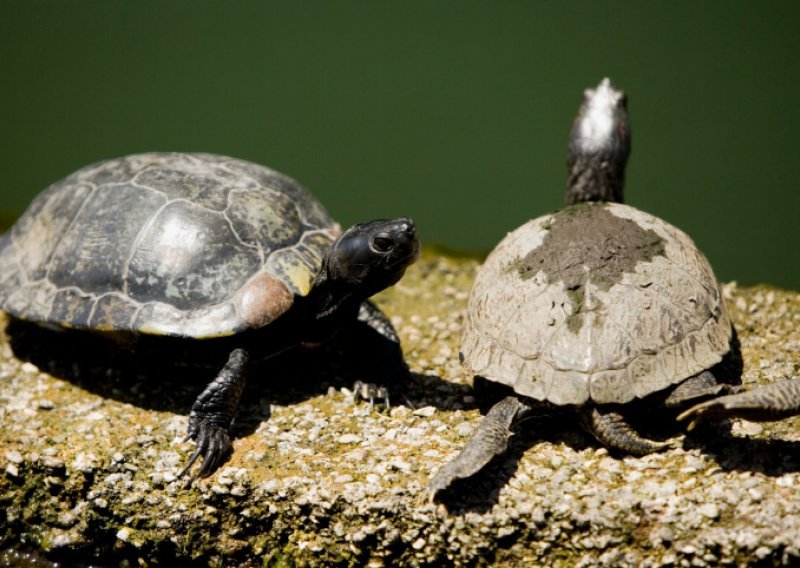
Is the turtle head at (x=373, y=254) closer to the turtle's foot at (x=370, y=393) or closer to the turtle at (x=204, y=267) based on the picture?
the turtle at (x=204, y=267)

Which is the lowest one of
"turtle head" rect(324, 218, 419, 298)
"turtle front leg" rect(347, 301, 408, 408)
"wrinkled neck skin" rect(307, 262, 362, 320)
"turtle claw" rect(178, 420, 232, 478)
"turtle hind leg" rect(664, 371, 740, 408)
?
"turtle claw" rect(178, 420, 232, 478)

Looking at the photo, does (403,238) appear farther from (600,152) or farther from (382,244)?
(600,152)

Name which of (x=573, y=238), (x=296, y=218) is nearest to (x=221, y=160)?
(x=296, y=218)

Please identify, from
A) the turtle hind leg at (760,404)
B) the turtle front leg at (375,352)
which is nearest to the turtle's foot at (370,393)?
the turtle front leg at (375,352)

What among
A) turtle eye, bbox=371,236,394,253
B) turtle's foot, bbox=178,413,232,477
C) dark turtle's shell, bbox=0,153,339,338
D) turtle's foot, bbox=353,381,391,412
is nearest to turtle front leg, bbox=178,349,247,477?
turtle's foot, bbox=178,413,232,477

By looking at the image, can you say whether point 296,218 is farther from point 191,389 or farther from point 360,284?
point 191,389

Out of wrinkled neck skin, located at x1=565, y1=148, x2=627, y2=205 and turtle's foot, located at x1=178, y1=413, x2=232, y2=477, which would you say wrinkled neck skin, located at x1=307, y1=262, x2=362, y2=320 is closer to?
turtle's foot, located at x1=178, y1=413, x2=232, y2=477
